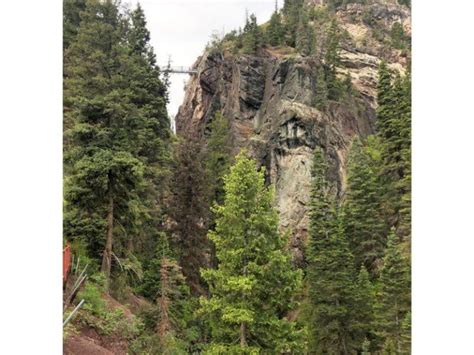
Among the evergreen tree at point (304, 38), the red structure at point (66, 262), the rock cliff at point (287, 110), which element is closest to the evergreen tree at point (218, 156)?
the rock cliff at point (287, 110)

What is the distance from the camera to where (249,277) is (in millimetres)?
15375

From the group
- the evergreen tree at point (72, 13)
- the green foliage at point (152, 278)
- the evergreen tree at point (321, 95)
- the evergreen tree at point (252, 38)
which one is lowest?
the green foliage at point (152, 278)

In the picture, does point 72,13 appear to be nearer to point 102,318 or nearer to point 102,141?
point 102,141

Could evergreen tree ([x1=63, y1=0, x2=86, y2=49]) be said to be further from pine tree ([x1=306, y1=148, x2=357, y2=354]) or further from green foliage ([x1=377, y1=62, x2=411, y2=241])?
green foliage ([x1=377, y1=62, x2=411, y2=241])

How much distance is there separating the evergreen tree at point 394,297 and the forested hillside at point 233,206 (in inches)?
2.7

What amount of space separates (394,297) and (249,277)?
6490mm

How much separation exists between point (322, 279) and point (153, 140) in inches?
382

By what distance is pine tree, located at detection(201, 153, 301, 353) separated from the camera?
15.3 m

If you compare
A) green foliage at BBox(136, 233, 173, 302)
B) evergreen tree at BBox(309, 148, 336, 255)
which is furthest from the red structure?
evergreen tree at BBox(309, 148, 336, 255)

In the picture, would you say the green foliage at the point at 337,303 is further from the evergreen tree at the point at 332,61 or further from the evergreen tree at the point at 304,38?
the evergreen tree at the point at 304,38

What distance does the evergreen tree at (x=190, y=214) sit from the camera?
2408 centimetres

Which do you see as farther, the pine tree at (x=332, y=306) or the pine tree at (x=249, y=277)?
the pine tree at (x=332, y=306)
